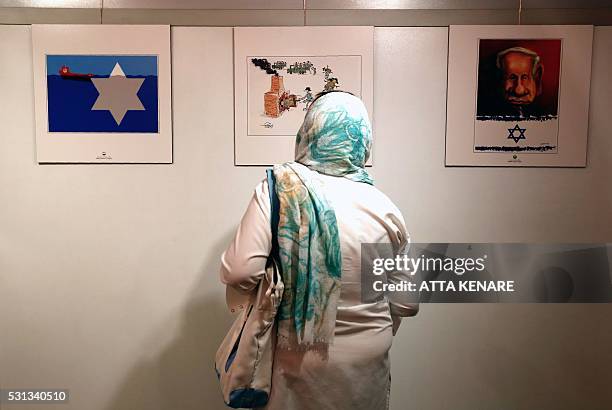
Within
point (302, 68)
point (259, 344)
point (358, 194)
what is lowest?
point (259, 344)

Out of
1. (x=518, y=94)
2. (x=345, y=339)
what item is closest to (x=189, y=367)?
(x=345, y=339)

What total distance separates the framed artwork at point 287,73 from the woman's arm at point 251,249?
1.90ft

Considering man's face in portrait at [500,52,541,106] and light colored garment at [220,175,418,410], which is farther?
man's face in portrait at [500,52,541,106]

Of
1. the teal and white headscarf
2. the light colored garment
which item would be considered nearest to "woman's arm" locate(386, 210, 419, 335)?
the light colored garment

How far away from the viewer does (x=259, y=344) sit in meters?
1.08

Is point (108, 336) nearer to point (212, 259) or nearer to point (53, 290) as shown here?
point (53, 290)

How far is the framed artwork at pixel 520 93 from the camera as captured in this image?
1.55m

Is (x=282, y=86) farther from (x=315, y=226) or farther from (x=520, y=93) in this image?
(x=520, y=93)

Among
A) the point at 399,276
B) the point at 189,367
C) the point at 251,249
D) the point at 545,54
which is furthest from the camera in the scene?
the point at 189,367

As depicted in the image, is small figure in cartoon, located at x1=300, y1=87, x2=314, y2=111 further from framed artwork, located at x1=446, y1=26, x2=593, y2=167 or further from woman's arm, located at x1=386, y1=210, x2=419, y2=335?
woman's arm, located at x1=386, y1=210, x2=419, y2=335

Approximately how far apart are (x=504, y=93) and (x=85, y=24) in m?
1.56

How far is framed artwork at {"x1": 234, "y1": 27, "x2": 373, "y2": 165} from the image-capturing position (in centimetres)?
155

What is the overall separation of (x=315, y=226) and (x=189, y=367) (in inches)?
39.0

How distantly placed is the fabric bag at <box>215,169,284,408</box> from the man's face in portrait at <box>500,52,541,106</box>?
40.0 inches
